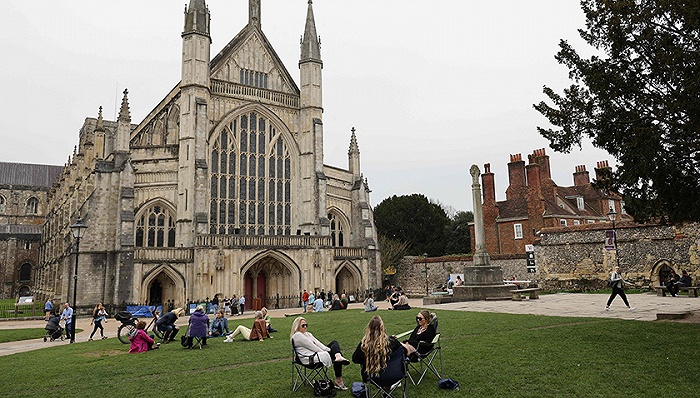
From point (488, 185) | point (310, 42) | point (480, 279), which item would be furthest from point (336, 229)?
point (480, 279)

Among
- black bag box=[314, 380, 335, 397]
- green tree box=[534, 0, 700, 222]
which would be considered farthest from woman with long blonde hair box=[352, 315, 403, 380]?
green tree box=[534, 0, 700, 222]

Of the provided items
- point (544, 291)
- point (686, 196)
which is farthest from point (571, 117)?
point (544, 291)

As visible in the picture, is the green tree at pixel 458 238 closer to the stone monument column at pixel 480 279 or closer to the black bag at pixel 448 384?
the stone monument column at pixel 480 279

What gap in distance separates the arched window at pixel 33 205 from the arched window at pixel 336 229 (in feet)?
184

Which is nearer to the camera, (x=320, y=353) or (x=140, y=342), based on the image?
(x=320, y=353)

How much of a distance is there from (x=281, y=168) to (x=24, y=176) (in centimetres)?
5771

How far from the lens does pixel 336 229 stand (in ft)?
127

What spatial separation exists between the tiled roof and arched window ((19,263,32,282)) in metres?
14.9

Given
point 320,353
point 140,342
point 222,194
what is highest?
point 222,194

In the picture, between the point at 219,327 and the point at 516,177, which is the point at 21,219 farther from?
the point at 219,327

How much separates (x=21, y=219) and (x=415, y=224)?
57.8m

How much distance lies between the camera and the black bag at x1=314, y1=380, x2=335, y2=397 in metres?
6.57

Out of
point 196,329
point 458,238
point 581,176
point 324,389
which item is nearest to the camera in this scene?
point 324,389

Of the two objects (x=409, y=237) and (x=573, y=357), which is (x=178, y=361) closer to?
(x=573, y=357)
